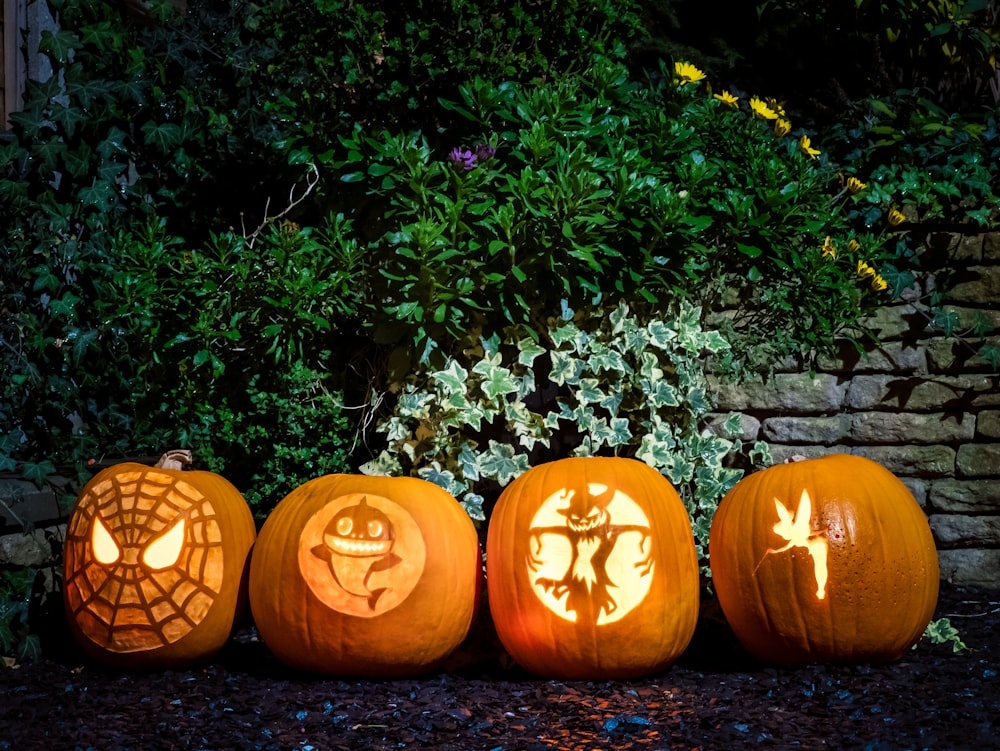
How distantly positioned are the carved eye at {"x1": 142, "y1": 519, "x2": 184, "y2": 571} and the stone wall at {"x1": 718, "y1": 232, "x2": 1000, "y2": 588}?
95.3 inches

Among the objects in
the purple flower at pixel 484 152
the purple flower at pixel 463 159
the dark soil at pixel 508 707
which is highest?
the purple flower at pixel 484 152

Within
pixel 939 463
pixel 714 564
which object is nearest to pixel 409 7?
pixel 714 564

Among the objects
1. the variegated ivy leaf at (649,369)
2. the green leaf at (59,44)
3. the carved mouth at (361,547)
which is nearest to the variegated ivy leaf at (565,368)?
the variegated ivy leaf at (649,369)

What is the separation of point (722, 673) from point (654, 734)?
0.63m

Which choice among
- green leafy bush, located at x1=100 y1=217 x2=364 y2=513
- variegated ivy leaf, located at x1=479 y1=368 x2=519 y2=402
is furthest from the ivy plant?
green leafy bush, located at x1=100 y1=217 x2=364 y2=513

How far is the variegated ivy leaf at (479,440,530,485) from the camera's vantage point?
343 centimetres

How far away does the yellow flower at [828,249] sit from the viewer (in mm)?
4023

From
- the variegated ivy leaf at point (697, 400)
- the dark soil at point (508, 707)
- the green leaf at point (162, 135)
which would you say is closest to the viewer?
the dark soil at point (508, 707)

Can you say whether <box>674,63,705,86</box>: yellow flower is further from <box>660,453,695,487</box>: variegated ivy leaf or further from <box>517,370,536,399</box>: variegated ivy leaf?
<box>660,453,695,487</box>: variegated ivy leaf

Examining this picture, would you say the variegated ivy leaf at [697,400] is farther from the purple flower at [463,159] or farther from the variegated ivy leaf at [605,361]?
the purple flower at [463,159]

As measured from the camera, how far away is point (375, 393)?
148 inches

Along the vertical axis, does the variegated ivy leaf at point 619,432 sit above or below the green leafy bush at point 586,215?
below

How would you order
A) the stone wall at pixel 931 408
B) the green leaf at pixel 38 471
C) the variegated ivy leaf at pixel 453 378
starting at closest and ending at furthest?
the variegated ivy leaf at pixel 453 378 < the green leaf at pixel 38 471 < the stone wall at pixel 931 408

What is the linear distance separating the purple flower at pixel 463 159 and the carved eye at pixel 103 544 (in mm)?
1590
